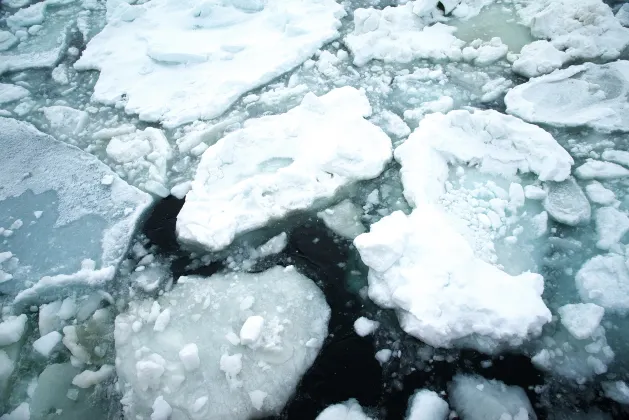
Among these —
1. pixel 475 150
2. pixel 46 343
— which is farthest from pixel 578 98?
pixel 46 343

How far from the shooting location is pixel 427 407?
1395 millimetres

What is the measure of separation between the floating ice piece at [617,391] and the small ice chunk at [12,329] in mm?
2532

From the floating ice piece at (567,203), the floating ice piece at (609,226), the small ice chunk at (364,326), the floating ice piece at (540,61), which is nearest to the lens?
the small ice chunk at (364,326)

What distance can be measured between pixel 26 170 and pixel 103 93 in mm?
860

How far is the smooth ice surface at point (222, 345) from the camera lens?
1.47m

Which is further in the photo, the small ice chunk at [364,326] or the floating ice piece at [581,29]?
the floating ice piece at [581,29]

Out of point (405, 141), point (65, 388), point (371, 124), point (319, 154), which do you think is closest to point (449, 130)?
point (405, 141)

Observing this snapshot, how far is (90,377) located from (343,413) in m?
1.07

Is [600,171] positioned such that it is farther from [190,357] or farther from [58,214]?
[58,214]

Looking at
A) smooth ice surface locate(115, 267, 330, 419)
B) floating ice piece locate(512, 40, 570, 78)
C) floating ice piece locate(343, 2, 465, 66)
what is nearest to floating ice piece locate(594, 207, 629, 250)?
floating ice piece locate(512, 40, 570, 78)

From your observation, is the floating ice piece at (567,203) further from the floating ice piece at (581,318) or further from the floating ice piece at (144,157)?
the floating ice piece at (144,157)

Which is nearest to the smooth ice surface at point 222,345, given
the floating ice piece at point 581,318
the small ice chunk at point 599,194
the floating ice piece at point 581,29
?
the floating ice piece at point 581,318

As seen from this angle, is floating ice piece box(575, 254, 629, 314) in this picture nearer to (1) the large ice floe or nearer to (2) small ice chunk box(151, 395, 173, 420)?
(1) the large ice floe

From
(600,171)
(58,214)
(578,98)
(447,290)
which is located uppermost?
(578,98)
